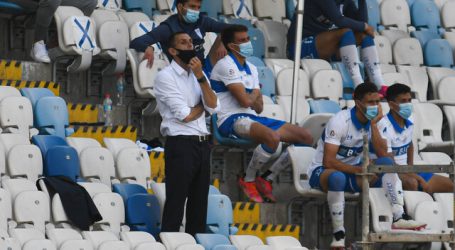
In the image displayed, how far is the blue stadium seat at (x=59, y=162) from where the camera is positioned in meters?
13.7

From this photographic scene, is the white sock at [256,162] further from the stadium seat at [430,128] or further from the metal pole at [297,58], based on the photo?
the stadium seat at [430,128]

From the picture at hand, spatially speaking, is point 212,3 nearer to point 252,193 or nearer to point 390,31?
point 390,31

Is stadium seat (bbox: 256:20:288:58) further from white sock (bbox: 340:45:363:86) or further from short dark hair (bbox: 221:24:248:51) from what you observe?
short dark hair (bbox: 221:24:248:51)

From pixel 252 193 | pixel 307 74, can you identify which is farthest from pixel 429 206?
pixel 307 74

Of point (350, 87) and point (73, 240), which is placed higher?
point (350, 87)

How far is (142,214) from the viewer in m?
13.6

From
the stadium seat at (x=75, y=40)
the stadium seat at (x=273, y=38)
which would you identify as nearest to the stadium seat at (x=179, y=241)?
the stadium seat at (x=75, y=40)

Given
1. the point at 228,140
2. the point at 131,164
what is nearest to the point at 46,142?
the point at 131,164

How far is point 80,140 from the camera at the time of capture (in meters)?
14.4

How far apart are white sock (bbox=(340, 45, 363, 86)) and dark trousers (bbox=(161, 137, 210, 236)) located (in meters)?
3.92

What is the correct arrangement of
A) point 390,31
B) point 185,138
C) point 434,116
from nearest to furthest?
point 185,138
point 434,116
point 390,31

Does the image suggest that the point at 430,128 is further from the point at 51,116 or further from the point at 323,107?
the point at 51,116

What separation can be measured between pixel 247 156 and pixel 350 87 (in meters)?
2.25

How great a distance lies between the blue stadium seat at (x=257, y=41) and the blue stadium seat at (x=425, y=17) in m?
2.68
